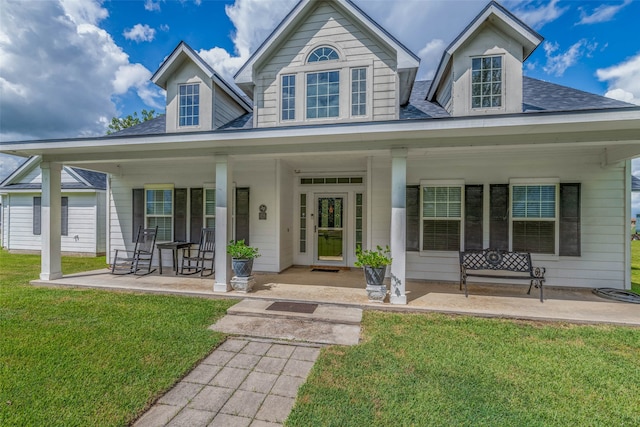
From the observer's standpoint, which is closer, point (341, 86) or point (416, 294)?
point (416, 294)

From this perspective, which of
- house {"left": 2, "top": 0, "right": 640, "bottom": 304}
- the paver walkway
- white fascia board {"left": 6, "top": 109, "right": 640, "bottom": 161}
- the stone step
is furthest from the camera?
house {"left": 2, "top": 0, "right": 640, "bottom": 304}

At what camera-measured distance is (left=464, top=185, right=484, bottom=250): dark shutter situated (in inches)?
230

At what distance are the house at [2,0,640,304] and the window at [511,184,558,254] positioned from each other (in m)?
0.02

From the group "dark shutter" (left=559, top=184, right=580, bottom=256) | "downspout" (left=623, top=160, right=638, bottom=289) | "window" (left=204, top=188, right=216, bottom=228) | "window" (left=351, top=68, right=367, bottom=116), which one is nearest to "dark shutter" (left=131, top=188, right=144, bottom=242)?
"window" (left=204, top=188, right=216, bottom=228)

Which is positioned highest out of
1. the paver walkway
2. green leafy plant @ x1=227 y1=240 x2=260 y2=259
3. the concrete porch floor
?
green leafy plant @ x1=227 y1=240 x2=260 y2=259

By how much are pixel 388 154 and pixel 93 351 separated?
16.8ft

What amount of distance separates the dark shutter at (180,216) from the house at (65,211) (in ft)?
13.8


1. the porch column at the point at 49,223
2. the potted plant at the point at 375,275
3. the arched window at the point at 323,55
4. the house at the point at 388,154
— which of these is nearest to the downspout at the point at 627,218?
the house at the point at 388,154

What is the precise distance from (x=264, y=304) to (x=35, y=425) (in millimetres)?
2755

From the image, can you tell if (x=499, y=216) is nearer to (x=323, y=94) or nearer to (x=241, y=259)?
(x=323, y=94)

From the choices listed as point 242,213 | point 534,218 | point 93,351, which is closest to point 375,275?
point 93,351

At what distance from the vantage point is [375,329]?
3604 millimetres

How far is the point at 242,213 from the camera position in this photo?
693cm

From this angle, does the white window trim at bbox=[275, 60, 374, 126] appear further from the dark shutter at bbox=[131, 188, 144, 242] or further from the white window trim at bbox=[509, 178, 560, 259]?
the dark shutter at bbox=[131, 188, 144, 242]
